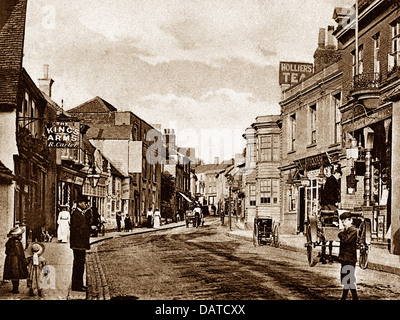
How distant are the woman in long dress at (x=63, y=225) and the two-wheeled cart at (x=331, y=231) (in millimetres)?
4674

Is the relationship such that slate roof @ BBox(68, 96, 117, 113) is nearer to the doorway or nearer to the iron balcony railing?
the iron balcony railing

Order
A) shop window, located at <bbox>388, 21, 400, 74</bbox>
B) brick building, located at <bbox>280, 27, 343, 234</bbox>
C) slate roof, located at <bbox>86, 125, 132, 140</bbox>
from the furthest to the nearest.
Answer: brick building, located at <bbox>280, 27, 343, 234</bbox> < shop window, located at <bbox>388, 21, 400, 74</bbox> < slate roof, located at <bbox>86, 125, 132, 140</bbox>

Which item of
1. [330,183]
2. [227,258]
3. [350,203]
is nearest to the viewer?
[330,183]

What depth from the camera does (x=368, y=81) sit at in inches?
678

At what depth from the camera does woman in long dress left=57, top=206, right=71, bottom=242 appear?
10.5 m

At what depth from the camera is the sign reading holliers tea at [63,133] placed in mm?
10227

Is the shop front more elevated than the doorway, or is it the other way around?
the shop front

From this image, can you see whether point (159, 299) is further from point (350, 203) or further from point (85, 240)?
point (350, 203)

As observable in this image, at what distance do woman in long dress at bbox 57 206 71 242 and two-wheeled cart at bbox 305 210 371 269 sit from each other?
4674mm

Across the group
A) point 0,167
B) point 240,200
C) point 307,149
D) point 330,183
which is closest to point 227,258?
point 330,183

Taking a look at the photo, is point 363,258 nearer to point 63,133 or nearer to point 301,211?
point 63,133

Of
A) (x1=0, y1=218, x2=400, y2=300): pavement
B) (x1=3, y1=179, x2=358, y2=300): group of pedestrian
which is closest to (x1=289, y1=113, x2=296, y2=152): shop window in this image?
(x1=0, y1=218, x2=400, y2=300): pavement

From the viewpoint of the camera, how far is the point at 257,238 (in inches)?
763

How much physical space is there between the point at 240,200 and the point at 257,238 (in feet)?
108
